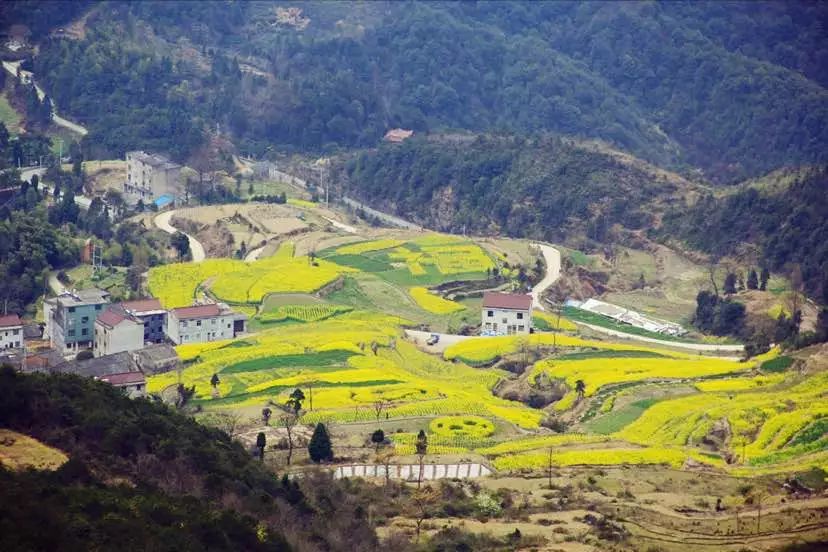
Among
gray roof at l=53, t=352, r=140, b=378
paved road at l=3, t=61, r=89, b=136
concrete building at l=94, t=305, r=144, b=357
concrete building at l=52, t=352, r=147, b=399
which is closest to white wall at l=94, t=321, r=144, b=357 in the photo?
concrete building at l=94, t=305, r=144, b=357

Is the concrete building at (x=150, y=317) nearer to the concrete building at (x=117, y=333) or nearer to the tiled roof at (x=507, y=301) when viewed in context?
the concrete building at (x=117, y=333)

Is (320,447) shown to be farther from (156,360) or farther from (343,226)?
(343,226)

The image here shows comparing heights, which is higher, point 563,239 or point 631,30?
point 631,30

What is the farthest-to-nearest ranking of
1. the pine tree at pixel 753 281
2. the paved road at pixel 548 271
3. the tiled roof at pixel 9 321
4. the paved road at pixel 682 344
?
the pine tree at pixel 753 281 < the paved road at pixel 548 271 < the paved road at pixel 682 344 < the tiled roof at pixel 9 321

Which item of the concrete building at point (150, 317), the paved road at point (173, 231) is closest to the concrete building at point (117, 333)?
the concrete building at point (150, 317)

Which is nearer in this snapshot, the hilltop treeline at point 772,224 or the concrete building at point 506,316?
the concrete building at point 506,316

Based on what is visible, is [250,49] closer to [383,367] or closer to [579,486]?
[383,367]

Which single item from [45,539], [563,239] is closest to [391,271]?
[563,239]
